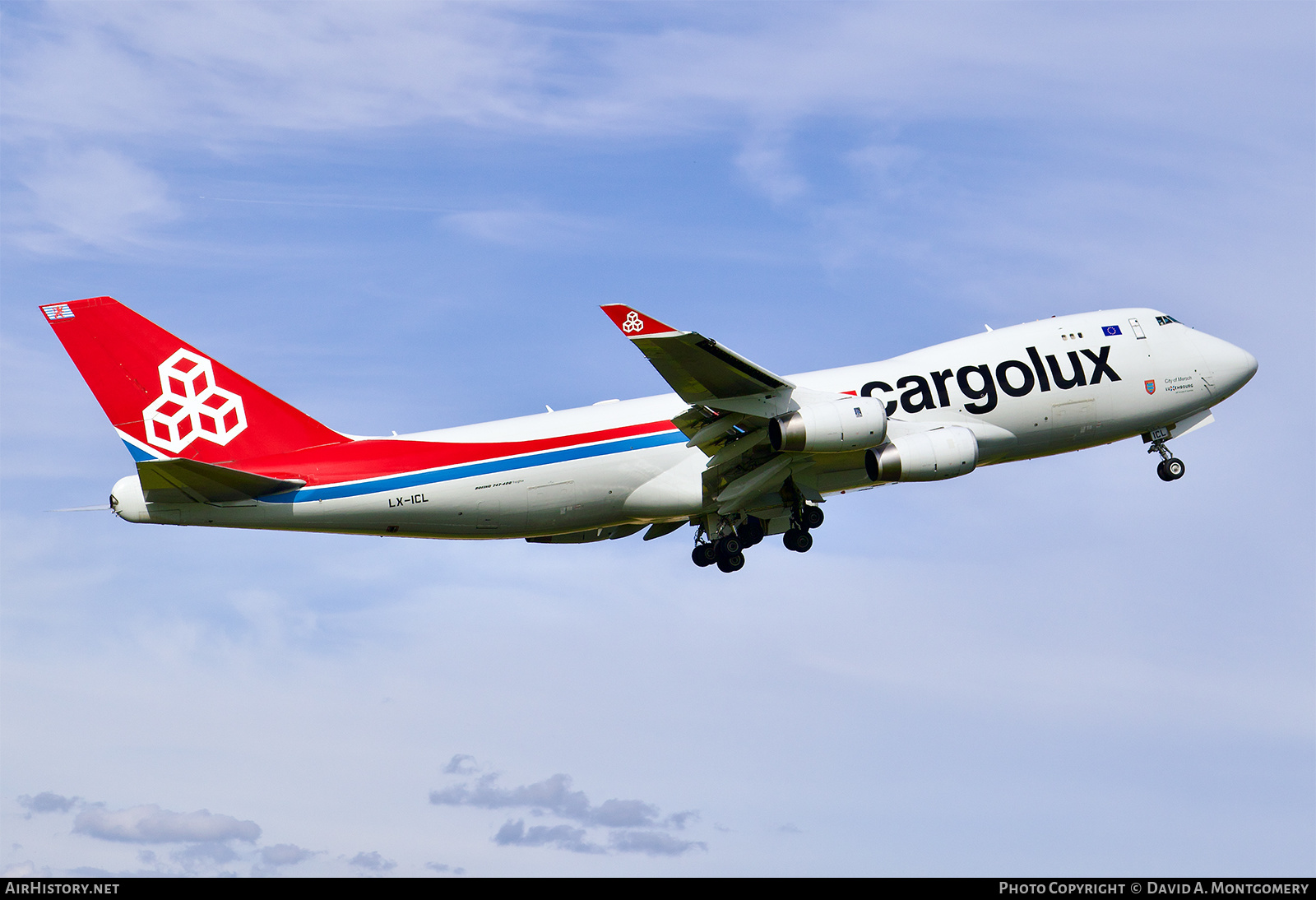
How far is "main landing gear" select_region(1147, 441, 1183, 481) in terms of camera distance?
1604 inches

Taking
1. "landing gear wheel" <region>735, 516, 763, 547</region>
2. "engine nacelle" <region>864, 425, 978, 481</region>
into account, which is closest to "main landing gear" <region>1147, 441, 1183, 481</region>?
"engine nacelle" <region>864, 425, 978, 481</region>

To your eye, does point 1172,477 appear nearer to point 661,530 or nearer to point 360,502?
point 661,530

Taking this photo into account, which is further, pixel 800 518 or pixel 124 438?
pixel 800 518

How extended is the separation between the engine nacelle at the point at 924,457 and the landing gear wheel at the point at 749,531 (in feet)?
14.2

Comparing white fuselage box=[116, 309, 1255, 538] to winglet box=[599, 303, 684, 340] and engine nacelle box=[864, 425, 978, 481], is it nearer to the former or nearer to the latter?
engine nacelle box=[864, 425, 978, 481]

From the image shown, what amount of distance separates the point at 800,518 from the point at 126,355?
1902 centimetres

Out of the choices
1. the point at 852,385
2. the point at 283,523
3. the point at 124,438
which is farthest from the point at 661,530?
the point at 124,438

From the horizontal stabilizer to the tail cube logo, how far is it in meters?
2.56

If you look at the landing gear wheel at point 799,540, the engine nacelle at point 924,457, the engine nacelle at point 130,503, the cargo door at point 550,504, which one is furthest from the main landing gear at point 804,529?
the engine nacelle at point 130,503

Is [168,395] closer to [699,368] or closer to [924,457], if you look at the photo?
[699,368]

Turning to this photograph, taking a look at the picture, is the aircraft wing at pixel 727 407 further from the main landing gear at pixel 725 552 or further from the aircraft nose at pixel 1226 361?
the aircraft nose at pixel 1226 361
